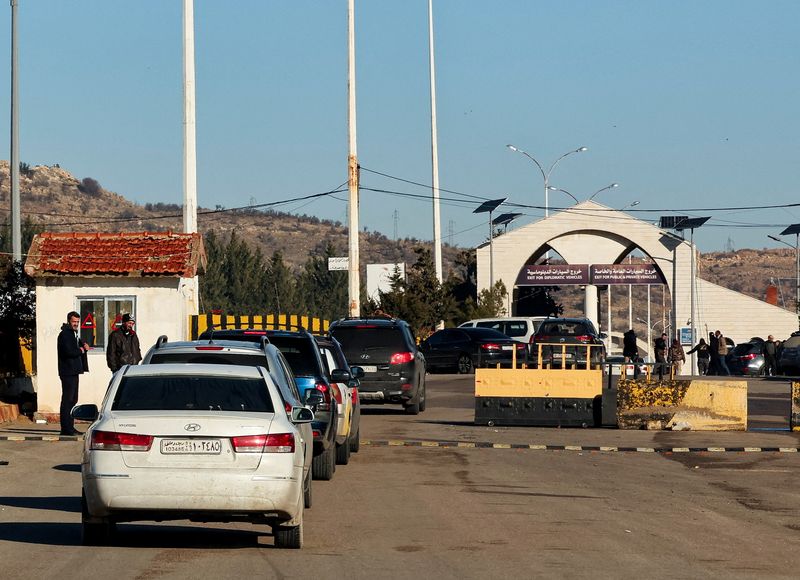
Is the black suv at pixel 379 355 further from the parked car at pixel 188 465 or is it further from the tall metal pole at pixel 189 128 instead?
the parked car at pixel 188 465

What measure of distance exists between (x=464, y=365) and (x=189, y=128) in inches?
653

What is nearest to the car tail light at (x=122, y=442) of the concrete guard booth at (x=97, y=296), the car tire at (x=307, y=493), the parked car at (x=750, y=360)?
the car tire at (x=307, y=493)

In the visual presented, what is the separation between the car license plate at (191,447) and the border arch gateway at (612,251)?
6310cm

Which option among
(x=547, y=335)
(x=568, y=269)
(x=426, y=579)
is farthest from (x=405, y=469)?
(x=568, y=269)

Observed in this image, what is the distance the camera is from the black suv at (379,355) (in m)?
27.2

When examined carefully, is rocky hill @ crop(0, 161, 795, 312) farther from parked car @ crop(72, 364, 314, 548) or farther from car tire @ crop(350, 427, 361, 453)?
parked car @ crop(72, 364, 314, 548)

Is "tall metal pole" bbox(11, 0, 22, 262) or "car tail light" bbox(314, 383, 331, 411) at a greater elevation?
"tall metal pole" bbox(11, 0, 22, 262)

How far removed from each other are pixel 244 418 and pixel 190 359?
2.46 m

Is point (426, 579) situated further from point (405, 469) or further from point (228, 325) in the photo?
point (228, 325)

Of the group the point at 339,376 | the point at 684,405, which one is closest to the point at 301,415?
the point at 339,376

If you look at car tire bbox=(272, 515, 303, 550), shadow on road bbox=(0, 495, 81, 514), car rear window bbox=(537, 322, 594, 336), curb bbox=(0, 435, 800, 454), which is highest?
car rear window bbox=(537, 322, 594, 336)

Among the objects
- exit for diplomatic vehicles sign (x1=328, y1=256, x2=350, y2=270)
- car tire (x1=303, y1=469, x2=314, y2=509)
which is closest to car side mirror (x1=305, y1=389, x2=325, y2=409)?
car tire (x1=303, y1=469, x2=314, y2=509)

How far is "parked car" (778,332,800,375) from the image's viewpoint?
47562 mm

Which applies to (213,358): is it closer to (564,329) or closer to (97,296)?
(97,296)
